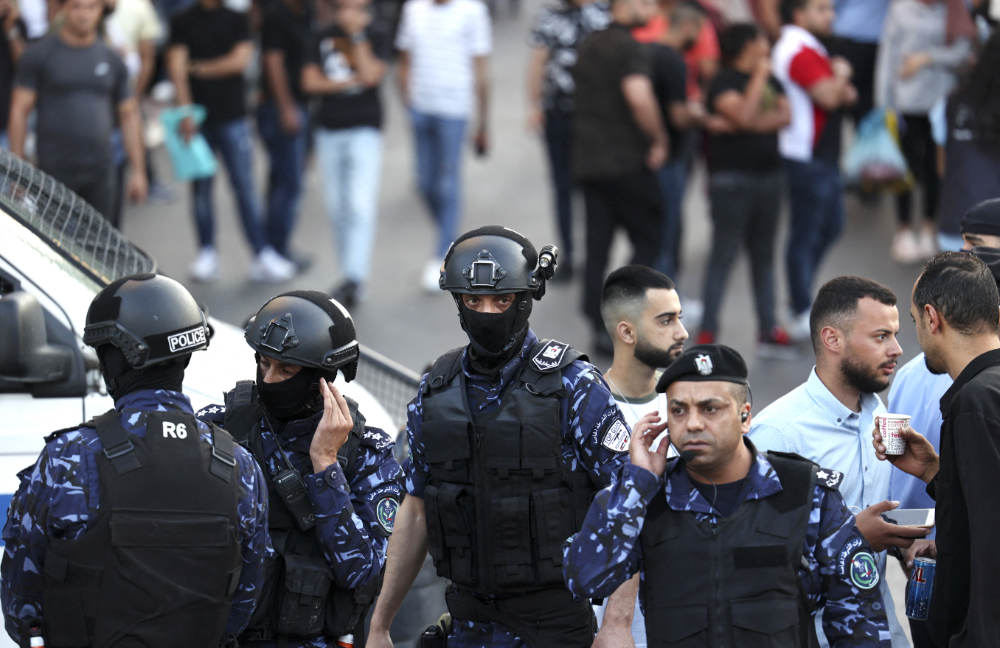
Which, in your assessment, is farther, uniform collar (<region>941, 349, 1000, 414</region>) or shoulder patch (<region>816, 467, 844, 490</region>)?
uniform collar (<region>941, 349, 1000, 414</region>)

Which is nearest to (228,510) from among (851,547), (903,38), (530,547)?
(530,547)

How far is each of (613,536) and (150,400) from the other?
1.27m

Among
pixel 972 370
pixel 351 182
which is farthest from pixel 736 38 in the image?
pixel 972 370

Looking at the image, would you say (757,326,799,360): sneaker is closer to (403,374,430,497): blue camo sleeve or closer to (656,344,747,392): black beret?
(403,374,430,497): blue camo sleeve

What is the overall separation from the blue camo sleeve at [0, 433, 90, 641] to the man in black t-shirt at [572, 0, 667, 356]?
5.77 metres

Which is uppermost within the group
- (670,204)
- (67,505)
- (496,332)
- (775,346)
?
(496,332)

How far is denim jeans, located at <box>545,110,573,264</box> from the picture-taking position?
33.9ft

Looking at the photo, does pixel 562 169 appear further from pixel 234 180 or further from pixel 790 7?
pixel 234 180

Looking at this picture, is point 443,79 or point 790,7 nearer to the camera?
point 790,7

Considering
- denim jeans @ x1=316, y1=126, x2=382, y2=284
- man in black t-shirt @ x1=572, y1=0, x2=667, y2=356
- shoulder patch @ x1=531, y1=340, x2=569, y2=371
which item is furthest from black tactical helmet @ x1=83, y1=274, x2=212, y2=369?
denim jeans @ x1=316, y1=126, x2=382, y2=284

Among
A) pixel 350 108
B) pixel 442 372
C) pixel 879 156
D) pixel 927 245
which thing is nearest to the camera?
pixel 442 372

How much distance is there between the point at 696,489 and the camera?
147 inches

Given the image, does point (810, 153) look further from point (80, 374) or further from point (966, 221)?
point (80, 374)

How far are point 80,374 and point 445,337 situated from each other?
5122 millimetres
